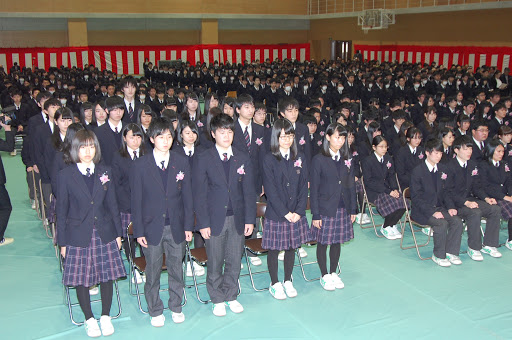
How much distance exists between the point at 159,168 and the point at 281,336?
1.90 meters

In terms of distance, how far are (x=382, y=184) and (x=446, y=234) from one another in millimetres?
1213

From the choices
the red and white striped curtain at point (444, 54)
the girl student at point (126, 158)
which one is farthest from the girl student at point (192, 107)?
the red and white striped curtain at point (444, 54)

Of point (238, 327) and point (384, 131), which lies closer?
point (238, 327)

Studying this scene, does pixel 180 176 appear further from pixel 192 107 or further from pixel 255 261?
pixel 192 107

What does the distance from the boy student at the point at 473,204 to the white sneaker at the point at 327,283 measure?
6.84 feet

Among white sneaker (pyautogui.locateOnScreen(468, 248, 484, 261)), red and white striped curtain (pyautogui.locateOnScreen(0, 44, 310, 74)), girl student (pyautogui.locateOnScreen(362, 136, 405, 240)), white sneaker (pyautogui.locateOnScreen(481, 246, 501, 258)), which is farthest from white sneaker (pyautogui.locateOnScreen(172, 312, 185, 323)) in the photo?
red and white striped curtain (pyautogui.locateOnScreen(0, 44, 310, 74))

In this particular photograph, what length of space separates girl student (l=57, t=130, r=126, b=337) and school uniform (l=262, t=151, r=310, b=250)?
4.99 ft

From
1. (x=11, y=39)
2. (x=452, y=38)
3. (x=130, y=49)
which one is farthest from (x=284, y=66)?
(x=11, y=39)

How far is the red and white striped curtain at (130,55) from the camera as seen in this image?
25953 millimetres

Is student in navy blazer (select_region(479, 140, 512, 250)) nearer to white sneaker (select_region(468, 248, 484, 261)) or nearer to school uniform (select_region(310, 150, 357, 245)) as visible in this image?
white sneaker (select_region(468, 248, 484, 261))

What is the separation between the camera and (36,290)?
5371 mm

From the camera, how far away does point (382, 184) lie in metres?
7.02

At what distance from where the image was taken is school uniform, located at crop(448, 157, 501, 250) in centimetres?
630

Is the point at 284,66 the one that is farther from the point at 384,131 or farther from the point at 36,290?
the point at 36,290
